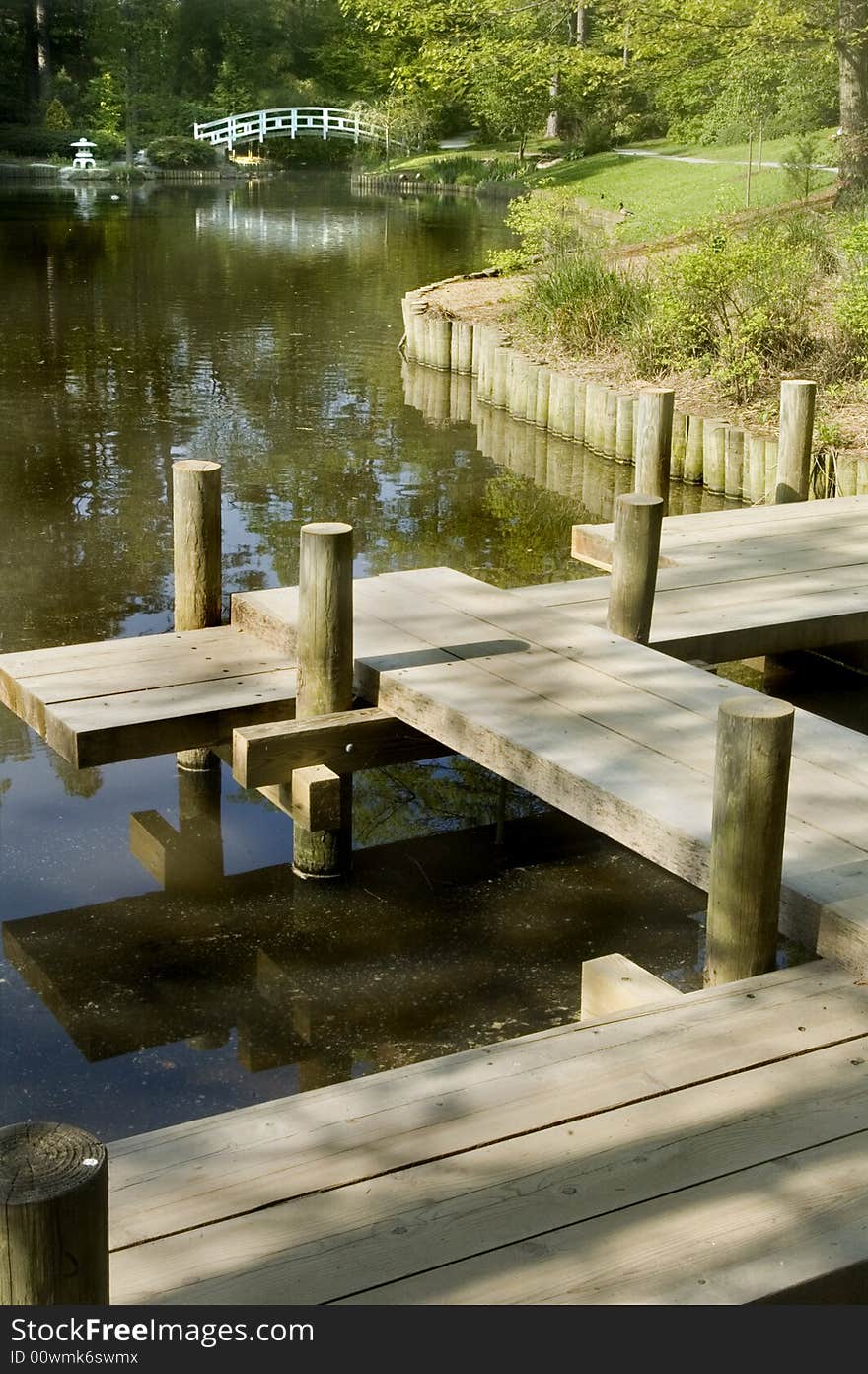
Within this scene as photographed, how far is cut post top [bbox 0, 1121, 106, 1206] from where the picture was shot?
2.55 m

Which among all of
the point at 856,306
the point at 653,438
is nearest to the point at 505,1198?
the point at 653,438

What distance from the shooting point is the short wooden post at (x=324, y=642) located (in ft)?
22.8

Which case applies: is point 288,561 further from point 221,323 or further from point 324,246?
point 324,246

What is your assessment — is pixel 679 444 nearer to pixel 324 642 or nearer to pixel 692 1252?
pixel 324 642

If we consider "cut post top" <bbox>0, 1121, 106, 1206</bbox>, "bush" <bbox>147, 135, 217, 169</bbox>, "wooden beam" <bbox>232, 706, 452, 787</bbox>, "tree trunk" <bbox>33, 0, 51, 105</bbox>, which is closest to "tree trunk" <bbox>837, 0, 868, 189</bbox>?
"wooden beam" <bbox>232, 706, 452, 787</bbox>

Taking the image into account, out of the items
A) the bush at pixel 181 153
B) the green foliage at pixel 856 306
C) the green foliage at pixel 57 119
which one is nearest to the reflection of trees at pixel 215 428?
the green foliage at pixel 856 306

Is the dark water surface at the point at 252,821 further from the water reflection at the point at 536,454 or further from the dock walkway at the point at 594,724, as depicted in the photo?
the dock walkway at the point at 594,724

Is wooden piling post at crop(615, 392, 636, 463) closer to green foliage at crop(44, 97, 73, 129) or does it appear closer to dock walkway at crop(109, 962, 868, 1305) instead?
dock walkway at crop(109, 962, 868, 1305)

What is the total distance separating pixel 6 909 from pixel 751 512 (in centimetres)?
590

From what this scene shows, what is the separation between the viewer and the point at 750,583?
9172 mm

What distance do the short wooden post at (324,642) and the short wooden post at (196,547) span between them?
0.91 m

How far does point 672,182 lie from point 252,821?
31.7 metres

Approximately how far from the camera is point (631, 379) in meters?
16.2

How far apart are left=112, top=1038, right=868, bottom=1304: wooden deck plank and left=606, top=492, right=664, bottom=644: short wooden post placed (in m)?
3.71
